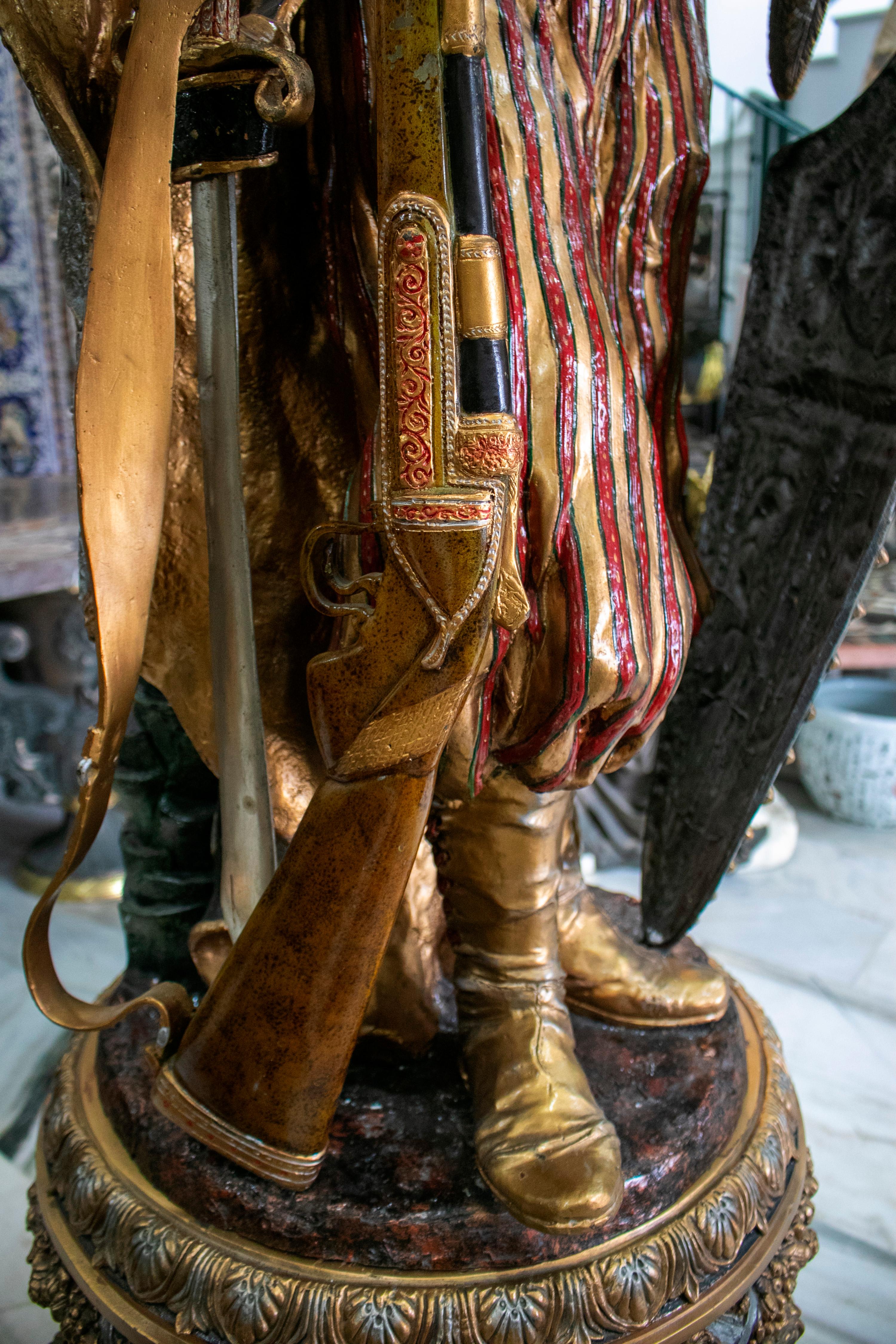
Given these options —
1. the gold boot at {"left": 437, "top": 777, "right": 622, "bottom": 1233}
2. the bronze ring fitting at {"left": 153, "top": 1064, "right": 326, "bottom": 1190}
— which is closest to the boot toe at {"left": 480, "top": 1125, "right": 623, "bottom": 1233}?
the gold boot at {"left": 437, "top": 777, "right": 622, "bottom": 1233}

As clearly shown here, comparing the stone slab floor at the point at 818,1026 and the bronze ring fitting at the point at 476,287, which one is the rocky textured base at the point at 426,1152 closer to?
the stone slab floor at the point at 818,1026

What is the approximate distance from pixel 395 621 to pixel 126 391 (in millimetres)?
187

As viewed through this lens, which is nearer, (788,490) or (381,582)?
(381,582)

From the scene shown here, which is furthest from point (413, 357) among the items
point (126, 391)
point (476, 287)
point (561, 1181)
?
point (561, 1181)

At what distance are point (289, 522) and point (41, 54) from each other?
0.30 m

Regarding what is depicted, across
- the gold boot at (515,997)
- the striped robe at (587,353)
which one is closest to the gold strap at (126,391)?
the striped robe at (587,353)

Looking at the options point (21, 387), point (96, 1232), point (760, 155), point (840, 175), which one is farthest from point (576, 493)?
point (21, 387)

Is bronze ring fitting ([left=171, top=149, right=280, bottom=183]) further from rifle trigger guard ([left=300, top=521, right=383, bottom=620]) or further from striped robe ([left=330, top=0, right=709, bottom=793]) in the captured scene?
rifle trigger guard ([left=300, top=521, right=383, bottom=620])

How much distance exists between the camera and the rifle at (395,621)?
Answer: 53 centimetres

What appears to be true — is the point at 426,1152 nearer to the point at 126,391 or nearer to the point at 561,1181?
the point at 561,1181

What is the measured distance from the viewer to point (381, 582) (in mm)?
571

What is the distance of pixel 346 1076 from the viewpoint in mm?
778

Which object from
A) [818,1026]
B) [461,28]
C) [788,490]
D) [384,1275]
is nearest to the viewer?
[461,28]

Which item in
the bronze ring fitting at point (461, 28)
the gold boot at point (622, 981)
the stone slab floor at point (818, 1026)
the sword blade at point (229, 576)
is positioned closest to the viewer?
the bronze ring fitting at point (461, 28)
